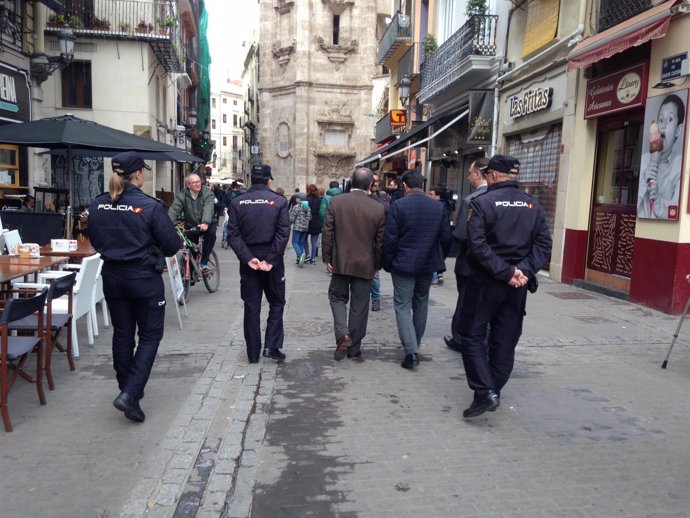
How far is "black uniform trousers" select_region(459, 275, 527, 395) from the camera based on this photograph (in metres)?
4.32

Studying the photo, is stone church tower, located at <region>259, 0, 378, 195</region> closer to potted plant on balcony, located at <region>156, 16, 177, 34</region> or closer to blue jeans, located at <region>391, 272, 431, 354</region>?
potted plant on balcony, located at <region>156, 16, 177, 34</region>

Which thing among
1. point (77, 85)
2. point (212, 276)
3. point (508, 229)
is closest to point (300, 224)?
point (212, 276)

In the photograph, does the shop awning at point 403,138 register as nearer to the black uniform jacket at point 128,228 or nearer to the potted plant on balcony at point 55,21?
the potted plant on balcony at point 55,21

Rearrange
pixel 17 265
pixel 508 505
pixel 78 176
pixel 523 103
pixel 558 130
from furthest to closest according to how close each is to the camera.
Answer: pixel 78 176 → pixel 523 103 → pixel 558 130 → pixel 17 265 → pixel 508 505

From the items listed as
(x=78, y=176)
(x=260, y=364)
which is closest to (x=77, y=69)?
(x=78, y=176)

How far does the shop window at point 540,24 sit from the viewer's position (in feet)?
37.0

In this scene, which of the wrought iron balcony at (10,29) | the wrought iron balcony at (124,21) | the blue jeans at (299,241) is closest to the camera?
the blue jeans at (299,241)

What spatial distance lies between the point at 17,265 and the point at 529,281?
4.74m

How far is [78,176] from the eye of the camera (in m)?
20.4

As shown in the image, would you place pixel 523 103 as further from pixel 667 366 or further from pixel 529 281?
pixel 529 281

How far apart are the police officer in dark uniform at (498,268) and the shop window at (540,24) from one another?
8273 millimetres

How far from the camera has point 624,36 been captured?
27.7ft

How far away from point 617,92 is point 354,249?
20.1 ft

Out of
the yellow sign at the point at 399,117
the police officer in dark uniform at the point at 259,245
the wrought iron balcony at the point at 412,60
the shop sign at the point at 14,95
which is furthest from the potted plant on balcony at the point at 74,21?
the police officer in dark uniform at the point at 259,245
